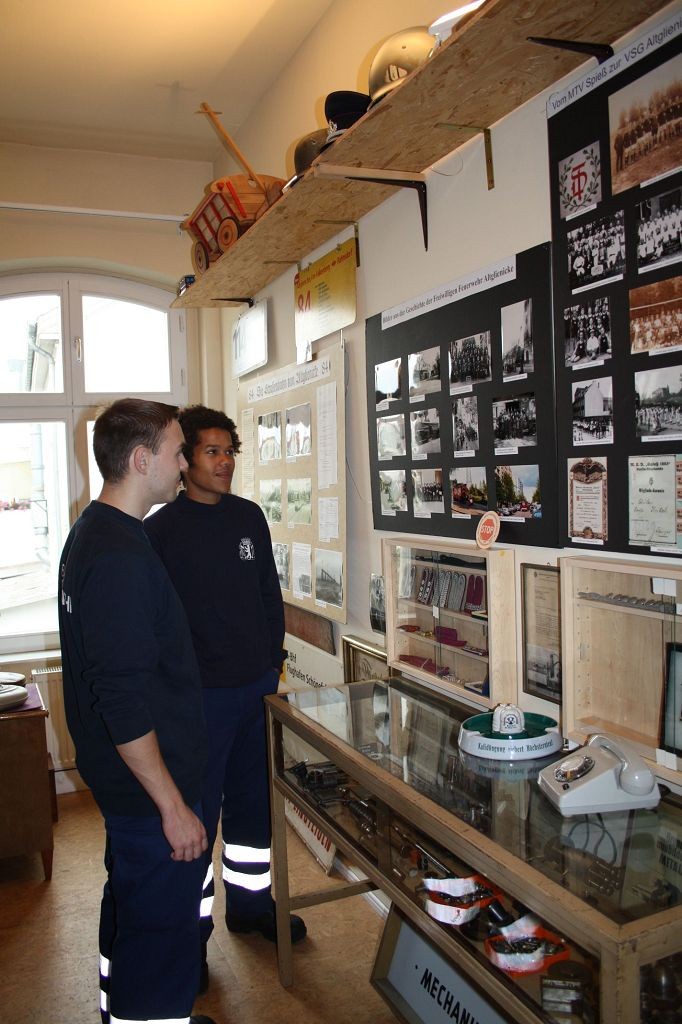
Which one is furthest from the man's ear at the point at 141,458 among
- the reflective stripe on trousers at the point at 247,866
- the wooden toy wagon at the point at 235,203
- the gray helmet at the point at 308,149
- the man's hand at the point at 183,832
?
the reflective stripe on trousers at the point at 247,866

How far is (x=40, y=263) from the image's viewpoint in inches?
174

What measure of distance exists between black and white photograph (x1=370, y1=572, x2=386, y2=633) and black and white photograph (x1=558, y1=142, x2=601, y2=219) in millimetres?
1357

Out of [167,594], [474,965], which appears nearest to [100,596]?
[167,594]

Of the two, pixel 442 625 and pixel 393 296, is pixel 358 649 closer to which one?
pixel 442 625

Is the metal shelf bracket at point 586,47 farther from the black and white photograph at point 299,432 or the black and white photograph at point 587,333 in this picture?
the black and white photograph at point 299,432

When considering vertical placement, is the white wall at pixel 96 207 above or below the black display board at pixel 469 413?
above

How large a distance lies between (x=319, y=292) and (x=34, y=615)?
2.72 meters

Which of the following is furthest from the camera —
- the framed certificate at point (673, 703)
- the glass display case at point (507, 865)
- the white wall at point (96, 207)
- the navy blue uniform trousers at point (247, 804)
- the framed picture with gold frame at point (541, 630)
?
the white wall at point (96, 207)

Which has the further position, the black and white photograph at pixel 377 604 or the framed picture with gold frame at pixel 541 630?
the black and white photograph at pixel 377 604

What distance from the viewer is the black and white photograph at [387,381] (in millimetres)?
2504

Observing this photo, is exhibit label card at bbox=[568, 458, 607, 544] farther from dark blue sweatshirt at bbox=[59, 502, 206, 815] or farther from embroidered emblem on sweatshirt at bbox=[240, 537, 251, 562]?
embroidered emblem on sweatshirt at bbox=[240, 537, 251, 562]

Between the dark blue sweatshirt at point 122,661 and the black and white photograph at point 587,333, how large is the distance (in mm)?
1037

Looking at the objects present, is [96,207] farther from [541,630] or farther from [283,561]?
[541,630]

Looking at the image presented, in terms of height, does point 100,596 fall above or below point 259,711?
above
